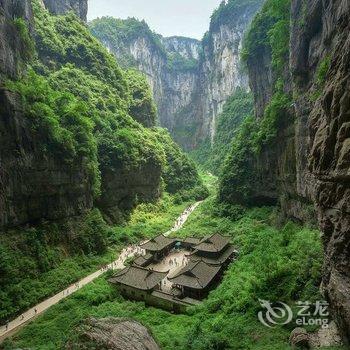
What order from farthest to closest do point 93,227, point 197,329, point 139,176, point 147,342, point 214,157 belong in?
point 214,157 → point 139,176 → point 93,227 → point 197,329 → point 147,342

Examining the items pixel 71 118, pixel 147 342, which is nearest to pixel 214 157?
pixel 71 118

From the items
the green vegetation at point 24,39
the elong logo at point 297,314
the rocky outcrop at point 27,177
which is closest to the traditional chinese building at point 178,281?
the elong logo at point 297,314

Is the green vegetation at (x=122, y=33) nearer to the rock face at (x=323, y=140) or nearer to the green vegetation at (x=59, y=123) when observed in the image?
the green vegetation at (x=59, y=123)

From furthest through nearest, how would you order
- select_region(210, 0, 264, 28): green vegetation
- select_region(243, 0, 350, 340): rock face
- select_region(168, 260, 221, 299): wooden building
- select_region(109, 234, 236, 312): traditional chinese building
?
select_region(210, 0, 264, 28): green vegetation < select_region(168, 260, 221, 299): wooden building < select_region(109, 234, 236, 312): traditional chinese building < select_region(243, 0, 350, 340): rock face

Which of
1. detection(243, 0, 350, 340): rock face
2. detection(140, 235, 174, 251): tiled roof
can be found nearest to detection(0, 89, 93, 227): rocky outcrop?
detection(140, 235, 174, 251): tiled roof

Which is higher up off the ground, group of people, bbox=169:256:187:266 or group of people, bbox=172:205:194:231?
group of people, bbox=172:205:194:231

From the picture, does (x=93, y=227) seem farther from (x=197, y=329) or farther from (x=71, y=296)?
(x=197, y=329)

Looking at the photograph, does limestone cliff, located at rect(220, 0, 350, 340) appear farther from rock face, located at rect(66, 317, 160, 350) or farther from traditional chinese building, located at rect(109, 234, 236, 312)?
traditional chinese building, located at rect(109, 234, 236, 312)
